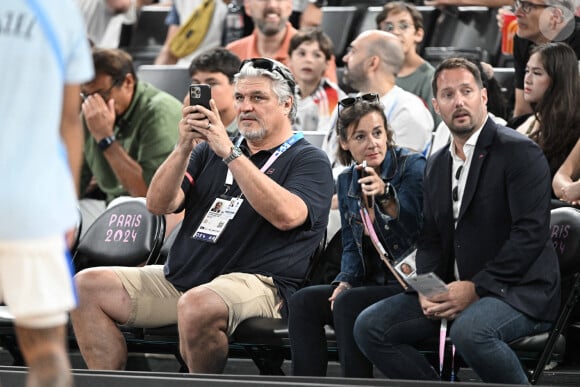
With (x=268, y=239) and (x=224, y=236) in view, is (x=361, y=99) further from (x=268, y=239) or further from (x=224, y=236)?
(x=224, y=236)

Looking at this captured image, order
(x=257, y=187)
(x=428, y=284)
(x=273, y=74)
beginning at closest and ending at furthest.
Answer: (x=428, y=284)
(x=257, y=187)
(x=273, y=74)

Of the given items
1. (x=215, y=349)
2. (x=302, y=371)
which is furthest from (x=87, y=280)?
(x=302, y=371)

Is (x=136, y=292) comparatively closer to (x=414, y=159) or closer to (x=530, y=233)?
(x=414, y=159)

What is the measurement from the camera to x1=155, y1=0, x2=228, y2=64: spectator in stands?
7.98 m

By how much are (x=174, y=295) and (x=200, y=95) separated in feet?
2.70

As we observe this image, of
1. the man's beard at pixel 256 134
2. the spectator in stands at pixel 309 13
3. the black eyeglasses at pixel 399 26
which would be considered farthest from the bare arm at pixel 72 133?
the spectator in stands at pixel 309 13

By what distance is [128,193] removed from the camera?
19.9 ft

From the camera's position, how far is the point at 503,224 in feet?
14.2

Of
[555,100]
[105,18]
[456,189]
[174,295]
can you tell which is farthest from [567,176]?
[105,18]

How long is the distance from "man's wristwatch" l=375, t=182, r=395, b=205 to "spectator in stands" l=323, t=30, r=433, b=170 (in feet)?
3.31

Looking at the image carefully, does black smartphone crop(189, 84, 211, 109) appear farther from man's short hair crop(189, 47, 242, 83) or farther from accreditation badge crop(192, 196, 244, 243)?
man's short hair crop(189, 47, 242, 83)

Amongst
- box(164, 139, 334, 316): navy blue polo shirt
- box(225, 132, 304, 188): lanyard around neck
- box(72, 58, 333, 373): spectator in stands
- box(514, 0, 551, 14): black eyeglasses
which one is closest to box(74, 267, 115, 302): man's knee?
box(72, 58, 333, 373): spectator in stands

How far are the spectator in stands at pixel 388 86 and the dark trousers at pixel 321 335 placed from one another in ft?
3.85

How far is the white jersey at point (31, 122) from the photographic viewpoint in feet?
8.56
